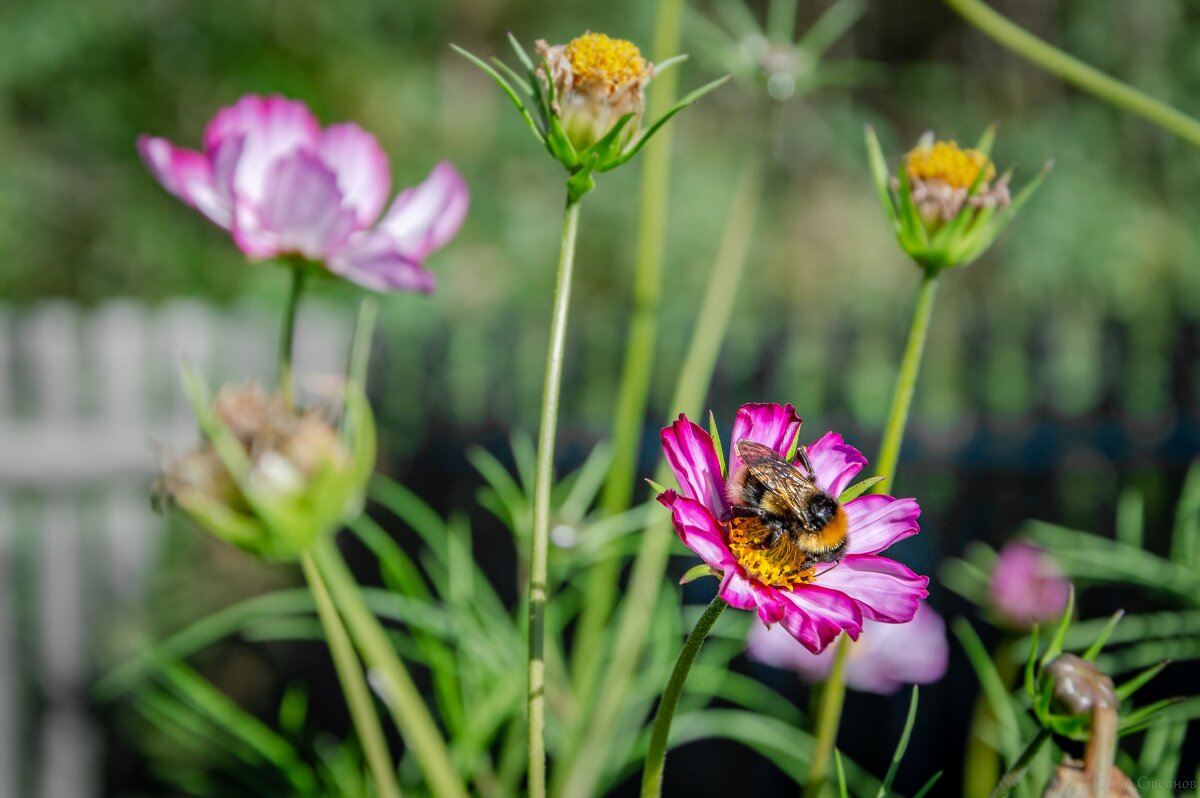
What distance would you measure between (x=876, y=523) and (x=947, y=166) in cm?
11

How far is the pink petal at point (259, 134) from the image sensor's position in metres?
0.33

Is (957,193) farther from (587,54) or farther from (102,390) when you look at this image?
(102,390)

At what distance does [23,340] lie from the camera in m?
2.01

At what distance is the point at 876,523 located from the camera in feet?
0.77

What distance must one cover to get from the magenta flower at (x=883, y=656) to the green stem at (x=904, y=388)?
0.76 ft

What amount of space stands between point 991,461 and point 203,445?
1807 mm

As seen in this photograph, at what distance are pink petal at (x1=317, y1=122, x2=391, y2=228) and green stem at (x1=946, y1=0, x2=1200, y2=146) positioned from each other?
0.64ft

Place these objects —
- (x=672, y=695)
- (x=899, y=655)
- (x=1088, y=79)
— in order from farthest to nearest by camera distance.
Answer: (x=899, y=655) < (x=1088, y=79) < (x=672, y=695)

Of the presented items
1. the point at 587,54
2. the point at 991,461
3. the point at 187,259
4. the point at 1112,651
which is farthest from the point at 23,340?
the point at 587,54

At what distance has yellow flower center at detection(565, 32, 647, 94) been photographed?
0.80ft

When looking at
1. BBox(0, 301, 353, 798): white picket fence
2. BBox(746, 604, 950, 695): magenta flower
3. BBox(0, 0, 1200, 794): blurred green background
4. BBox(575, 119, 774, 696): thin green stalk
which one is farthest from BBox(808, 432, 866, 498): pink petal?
BBox(0, 0, 1200, 794): blurred green background

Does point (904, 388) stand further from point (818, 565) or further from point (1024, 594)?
point (1024, 594)

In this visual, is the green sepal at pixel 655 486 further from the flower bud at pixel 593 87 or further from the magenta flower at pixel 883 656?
the magenta flower at pixel 883 656

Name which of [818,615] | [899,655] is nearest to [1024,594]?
[899,655]
